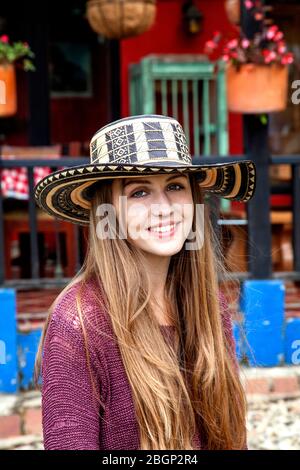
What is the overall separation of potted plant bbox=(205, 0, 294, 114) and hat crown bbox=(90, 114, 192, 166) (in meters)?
2.84

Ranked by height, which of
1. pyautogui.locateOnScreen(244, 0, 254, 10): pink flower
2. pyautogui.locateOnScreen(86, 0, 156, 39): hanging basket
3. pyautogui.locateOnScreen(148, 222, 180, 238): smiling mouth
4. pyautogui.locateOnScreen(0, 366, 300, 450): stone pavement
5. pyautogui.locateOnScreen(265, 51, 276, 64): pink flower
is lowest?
pyautogui.locateOnScreen(0, 366, 300, 450): stone pavement

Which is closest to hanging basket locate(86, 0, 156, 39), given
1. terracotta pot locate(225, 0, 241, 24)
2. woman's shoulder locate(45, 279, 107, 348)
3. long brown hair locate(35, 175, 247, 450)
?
terracotta pot locate(225, 0, 241, 24)

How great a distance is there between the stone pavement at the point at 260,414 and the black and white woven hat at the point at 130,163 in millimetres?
2200

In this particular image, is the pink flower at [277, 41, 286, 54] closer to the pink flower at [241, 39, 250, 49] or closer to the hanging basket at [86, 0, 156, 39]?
the pink flower at [241, 39, 250, 49]

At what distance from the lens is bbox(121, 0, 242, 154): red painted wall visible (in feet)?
22.6

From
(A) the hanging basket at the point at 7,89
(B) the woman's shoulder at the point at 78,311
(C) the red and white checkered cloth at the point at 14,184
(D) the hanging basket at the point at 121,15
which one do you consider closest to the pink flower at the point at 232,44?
(D) the hanging basket at the point at 121,15

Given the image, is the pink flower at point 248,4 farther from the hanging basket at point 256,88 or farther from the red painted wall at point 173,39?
the red painted wall at point 173,39

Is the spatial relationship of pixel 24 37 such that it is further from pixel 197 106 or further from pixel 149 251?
pixel 149 251

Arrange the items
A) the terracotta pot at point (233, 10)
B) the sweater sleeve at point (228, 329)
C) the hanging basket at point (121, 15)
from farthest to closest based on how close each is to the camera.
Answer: the terracotta pot at point (233, 10), the hanging basket at point (121, 15), the sweater sleeve at point (228, 329)

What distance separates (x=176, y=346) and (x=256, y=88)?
3.02 m

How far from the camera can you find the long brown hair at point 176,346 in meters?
1.82

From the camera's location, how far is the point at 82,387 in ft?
5.69

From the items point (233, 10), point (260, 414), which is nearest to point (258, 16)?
point (233, 10)

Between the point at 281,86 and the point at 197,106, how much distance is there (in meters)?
1.80
